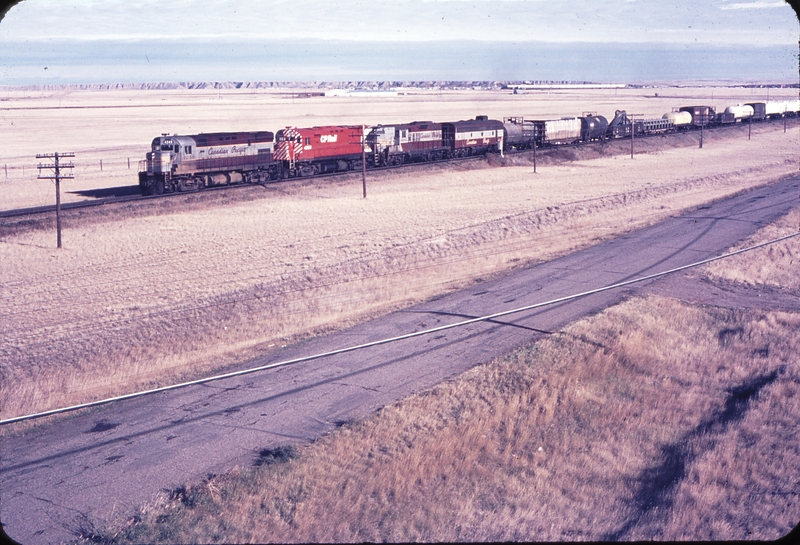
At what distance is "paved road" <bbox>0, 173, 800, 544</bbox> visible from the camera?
11.1m

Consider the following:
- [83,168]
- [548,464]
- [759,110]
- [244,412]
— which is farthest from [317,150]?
[759,110]

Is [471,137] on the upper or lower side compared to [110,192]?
upper

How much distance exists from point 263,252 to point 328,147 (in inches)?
918

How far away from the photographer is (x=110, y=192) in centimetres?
5166

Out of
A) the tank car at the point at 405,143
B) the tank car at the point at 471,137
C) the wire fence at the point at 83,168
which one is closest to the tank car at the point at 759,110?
the tank car at the point at 471,137

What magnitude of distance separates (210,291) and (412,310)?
822 centimetres

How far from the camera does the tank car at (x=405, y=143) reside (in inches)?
2269

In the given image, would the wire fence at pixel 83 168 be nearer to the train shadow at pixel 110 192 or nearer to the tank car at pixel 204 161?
the train shadow at pixel 110 192

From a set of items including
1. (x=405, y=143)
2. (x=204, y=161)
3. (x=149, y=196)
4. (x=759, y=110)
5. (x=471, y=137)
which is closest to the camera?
(x=149, y=196)

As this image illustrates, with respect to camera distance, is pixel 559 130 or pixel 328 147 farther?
pixel 559 130

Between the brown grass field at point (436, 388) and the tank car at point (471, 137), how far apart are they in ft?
65.5

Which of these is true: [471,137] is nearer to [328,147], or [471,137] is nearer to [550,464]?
[328,147]

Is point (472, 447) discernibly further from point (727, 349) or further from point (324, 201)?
point (324, 201)

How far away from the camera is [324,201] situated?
47.0 meters
